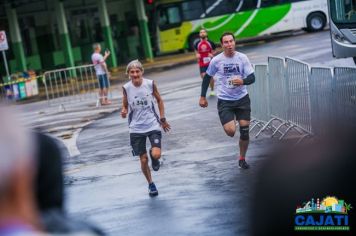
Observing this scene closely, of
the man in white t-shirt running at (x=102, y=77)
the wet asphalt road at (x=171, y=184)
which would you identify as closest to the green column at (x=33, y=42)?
the man in white t-shirt running at (x=102, y=77)

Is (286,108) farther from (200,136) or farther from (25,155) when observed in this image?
(25,155)

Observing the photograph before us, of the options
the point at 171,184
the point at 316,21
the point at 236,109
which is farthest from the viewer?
the point at 316,21

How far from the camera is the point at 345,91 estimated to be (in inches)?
408

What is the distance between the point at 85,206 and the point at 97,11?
31.2 meters

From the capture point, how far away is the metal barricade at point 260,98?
44.4ft

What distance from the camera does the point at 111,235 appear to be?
25.2ft

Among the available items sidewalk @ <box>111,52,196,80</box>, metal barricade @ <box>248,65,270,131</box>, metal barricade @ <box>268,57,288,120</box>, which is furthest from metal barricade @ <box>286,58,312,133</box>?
sidewalk @ <box>111,52,196,80</box>

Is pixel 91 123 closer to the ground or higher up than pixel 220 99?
closer to the ground

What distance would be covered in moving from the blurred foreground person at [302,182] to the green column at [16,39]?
31364 millimetres

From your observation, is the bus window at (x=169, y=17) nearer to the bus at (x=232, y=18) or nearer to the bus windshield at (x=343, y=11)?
the bus at (x=232, y=18)

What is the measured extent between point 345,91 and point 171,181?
103 inches

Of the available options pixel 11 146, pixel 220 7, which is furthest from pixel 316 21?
pixel 11 146

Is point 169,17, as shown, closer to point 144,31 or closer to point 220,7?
point 144,31

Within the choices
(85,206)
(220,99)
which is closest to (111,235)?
(85,206)
